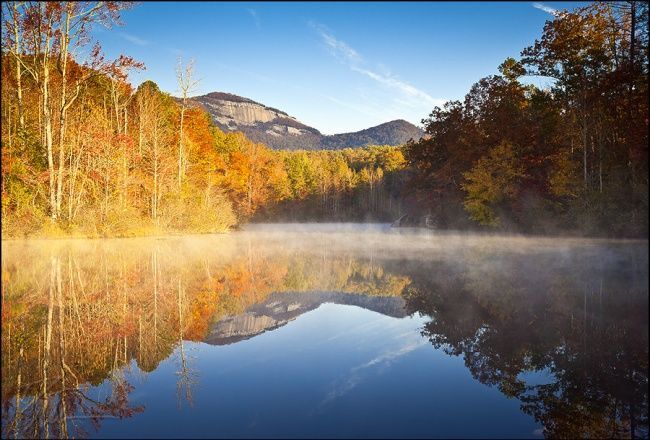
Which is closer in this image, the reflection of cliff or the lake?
the lake

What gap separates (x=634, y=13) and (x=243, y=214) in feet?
126

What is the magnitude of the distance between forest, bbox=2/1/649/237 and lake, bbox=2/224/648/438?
10158 millimetres

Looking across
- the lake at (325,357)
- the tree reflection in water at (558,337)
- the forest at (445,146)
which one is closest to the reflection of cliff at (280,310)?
the lake at (325,357)

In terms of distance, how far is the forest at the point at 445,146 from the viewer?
1823cm

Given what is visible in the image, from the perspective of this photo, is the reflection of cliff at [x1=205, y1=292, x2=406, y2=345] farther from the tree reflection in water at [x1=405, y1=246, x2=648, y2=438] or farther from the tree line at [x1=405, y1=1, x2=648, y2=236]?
the tree line at [x1=405, y1=1, x2=648, y2=236]

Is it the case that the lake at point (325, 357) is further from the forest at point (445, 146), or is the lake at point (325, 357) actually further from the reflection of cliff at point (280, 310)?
the forest at point (445, 146)

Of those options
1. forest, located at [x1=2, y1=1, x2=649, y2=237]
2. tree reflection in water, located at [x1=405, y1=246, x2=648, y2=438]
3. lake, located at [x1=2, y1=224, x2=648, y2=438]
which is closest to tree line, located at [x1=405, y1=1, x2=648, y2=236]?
forest, located at [x1=2, y1=1, x2=649, y2=237]

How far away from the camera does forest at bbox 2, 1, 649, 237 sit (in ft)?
59.8

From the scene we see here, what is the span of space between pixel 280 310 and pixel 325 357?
2435mm

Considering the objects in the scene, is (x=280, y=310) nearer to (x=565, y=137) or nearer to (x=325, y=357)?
(x=325, y=357)

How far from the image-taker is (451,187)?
33000 millimetres

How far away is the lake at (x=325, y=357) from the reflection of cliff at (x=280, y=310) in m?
0.04

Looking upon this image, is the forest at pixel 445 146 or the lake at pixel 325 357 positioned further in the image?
the forest at pixel 445 146

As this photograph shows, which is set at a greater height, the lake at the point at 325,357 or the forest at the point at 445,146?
the forest at the point at 445,146
